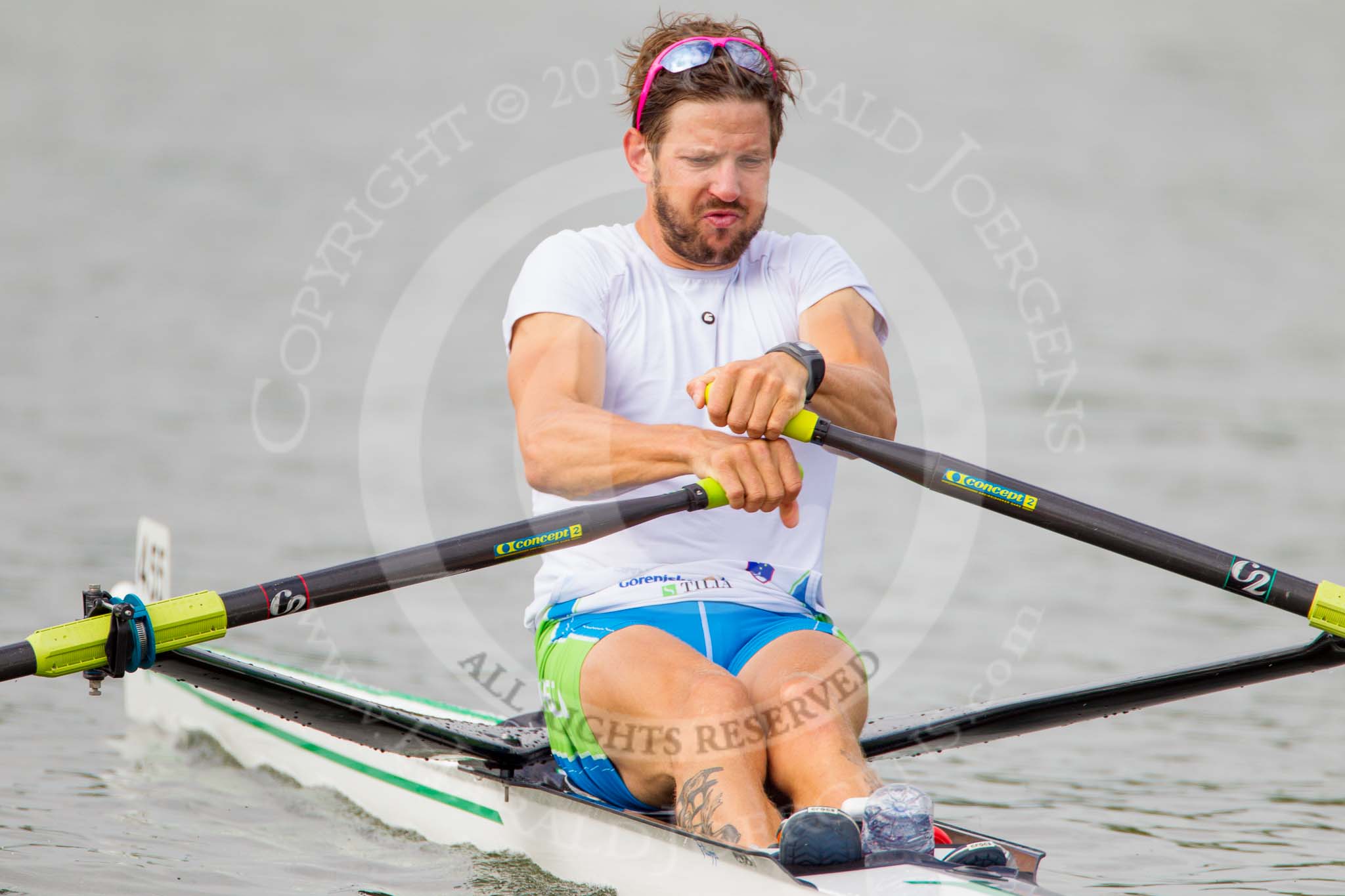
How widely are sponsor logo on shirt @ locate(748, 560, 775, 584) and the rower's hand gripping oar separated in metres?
0.26

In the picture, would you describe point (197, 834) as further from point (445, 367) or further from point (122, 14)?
point (122, 14)

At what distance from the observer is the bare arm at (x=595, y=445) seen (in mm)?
3018

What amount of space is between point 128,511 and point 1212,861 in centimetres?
544

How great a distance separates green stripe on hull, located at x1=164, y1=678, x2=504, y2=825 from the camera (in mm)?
3812

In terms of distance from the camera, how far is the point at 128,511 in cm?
734

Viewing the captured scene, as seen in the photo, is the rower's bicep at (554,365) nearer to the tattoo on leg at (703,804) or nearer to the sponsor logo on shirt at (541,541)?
the sponsor logo on shirt at (541,541)

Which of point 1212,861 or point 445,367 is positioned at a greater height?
point 445,367

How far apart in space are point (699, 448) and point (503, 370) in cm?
715

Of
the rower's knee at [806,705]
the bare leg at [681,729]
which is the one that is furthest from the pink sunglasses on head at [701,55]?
the rower's knee at [806,705]

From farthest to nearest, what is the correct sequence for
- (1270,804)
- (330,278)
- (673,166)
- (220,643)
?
(330,278) → (220,643) → (1270,804) → (673,166)

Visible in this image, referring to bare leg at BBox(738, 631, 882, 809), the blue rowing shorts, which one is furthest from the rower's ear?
bare leg at BBox(738, 631, 882, 809)

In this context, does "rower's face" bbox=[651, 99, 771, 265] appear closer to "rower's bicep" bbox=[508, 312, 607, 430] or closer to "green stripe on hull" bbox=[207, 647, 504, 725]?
"rower's bicep" bbox=[508, 312, 607, 430]

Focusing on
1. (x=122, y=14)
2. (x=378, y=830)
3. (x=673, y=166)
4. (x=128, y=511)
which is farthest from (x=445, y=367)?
(x=122, y=14)

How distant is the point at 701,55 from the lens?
331 centimetres
